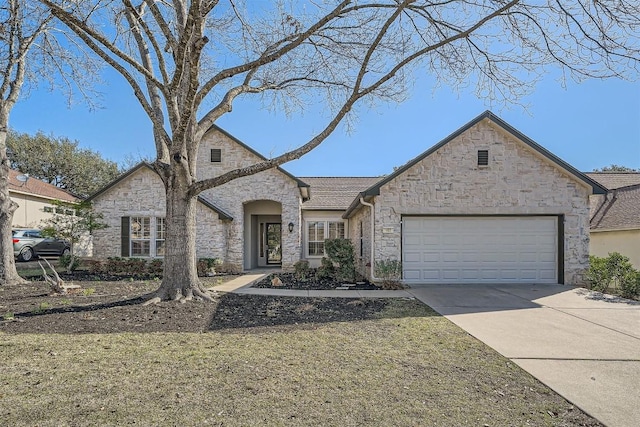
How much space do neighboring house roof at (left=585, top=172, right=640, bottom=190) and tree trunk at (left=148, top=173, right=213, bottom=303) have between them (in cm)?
2066

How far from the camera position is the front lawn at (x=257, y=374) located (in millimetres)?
3227

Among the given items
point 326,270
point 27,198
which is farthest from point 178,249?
point 27,198

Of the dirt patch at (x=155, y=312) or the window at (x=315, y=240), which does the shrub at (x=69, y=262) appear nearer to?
the dirt patch at (x=155, y=312)

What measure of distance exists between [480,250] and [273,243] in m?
11.0

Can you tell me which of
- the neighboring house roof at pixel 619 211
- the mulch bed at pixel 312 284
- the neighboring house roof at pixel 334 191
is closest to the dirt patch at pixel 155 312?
the mulch bed at pixel 312 284

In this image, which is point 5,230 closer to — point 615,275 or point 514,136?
point 514,136

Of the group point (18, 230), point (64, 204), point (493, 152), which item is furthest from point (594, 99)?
point (18, 230)

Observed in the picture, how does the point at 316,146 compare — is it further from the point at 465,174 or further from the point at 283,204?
the point at 283,204

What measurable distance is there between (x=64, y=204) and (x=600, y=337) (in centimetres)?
1669

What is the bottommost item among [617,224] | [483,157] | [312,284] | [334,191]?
[312,284]

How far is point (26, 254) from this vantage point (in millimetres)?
19016

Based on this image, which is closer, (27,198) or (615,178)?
(615,178)

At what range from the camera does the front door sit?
19359 mm

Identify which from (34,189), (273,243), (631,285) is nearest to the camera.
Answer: (631,285)
